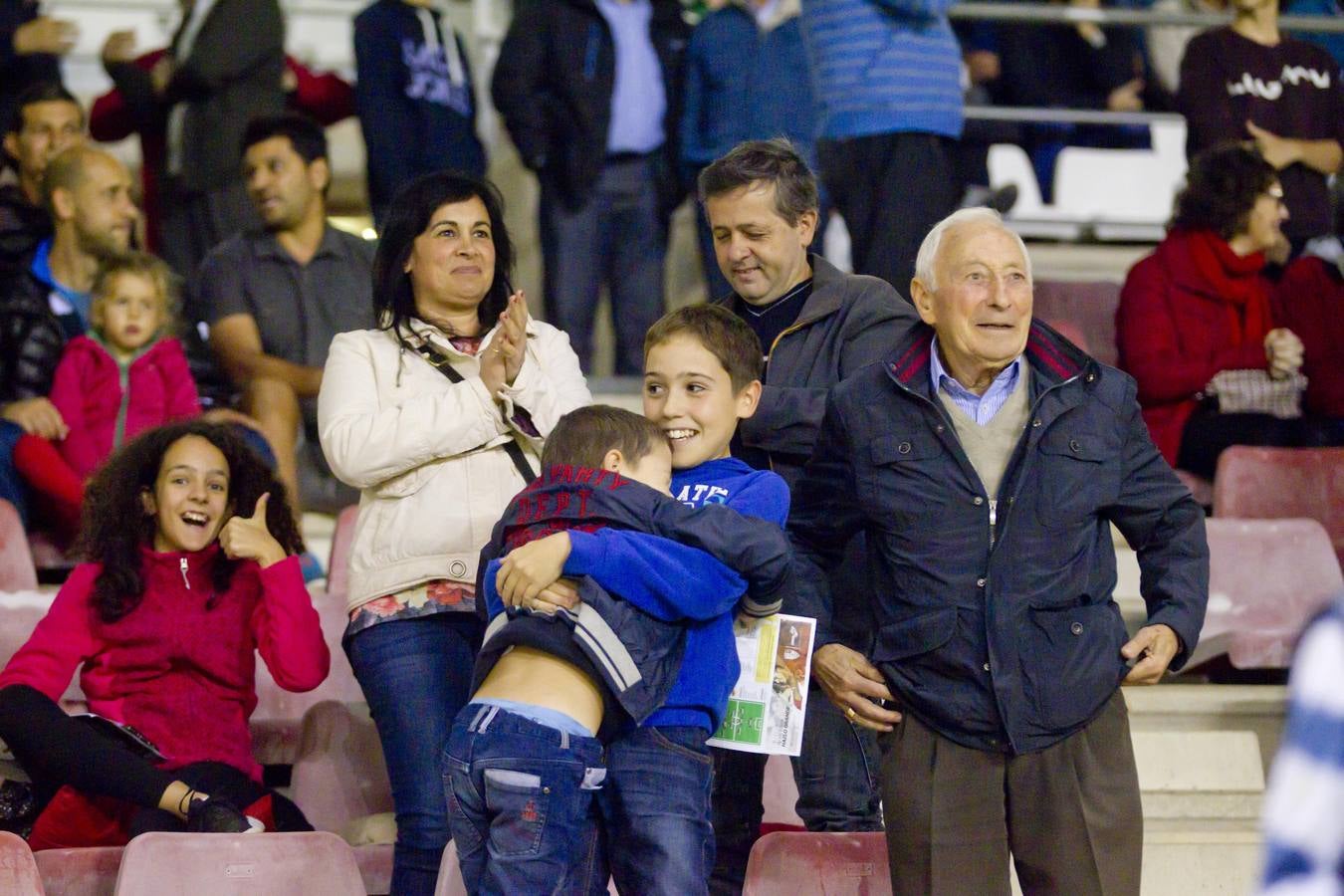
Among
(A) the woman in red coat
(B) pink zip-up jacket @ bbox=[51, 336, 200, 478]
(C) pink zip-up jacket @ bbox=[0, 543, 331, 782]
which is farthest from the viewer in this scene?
(A) the woman in red coat

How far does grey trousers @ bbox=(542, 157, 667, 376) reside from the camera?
18.5 ft

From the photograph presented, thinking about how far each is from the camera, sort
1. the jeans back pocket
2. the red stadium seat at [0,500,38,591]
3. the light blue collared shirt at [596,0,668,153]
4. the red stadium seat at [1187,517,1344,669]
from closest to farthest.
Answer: the jeans back pocket
the red stadium seat at [0,500,38,591]
the red stadium seat at [1187,517,1344,669]
the light blue collared shirt at [596,0,668,153]

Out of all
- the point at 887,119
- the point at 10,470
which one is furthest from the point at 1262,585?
the point at 10,470

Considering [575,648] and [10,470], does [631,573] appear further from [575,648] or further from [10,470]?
[10,470]

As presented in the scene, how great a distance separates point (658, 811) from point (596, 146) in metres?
3.50

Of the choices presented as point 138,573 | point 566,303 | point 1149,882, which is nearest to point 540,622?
point 138,573

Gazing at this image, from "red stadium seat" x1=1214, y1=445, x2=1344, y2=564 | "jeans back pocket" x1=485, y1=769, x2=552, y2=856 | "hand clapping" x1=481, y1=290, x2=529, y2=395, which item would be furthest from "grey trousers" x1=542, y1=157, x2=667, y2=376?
"jeans back pocket" x1=485, y1=769, x2=552, y2=856

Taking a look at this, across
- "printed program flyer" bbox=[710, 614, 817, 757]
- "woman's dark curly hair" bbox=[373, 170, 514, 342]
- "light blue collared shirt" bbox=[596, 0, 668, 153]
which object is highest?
"light blue collared shirt" bbox=[596, 0, 668, 153]

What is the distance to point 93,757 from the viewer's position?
3.20 metres

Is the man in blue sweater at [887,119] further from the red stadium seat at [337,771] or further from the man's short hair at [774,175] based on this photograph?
the red stadium seat at [337,771]

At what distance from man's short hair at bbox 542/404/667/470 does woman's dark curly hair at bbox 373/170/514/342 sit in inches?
25.2

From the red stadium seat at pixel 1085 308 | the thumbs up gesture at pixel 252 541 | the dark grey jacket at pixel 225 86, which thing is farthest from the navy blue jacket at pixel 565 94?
the thumbs up gesture at pixel 252 541

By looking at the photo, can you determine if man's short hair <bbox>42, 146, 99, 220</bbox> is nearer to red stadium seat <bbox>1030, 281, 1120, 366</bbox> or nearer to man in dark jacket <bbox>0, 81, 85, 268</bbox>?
man in dark jacket <bbox>0, 81, 85, 268</bbox>

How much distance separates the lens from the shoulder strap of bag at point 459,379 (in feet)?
10.3
